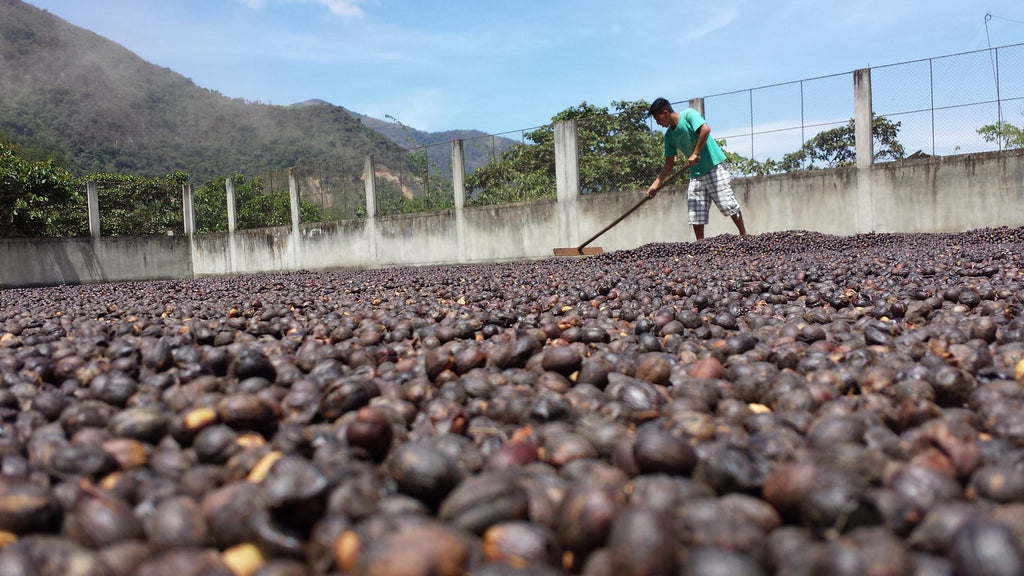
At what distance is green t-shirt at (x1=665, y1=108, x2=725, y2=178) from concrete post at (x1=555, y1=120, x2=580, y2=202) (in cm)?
393

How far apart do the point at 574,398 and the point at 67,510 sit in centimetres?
136

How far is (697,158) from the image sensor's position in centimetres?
879

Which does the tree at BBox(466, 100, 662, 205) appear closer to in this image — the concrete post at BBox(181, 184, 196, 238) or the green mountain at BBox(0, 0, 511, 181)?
the concrete post at BBox(181, 184, 196, 238)

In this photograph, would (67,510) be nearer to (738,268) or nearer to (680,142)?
(738,268)

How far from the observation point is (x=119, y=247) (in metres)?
18.3

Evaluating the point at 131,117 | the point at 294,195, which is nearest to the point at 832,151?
the point at 294,195

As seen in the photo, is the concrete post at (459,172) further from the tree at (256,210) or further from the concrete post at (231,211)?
the concrete post at (231,211)

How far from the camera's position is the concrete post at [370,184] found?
1596 centimetres

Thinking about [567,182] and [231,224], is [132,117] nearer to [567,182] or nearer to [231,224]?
[231,224]

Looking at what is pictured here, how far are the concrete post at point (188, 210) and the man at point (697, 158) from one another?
51.7 feet

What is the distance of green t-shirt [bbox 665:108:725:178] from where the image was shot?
8883 mm

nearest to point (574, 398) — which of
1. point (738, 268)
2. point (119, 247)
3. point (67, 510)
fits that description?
point (67, 510)

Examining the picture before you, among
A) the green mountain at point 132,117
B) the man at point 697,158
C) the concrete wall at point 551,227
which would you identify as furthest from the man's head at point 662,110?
the green mountain at point 132,117

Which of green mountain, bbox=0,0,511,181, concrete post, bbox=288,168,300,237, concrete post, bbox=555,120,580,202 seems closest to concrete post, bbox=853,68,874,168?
concrete post, bbox=555,120,580,202
